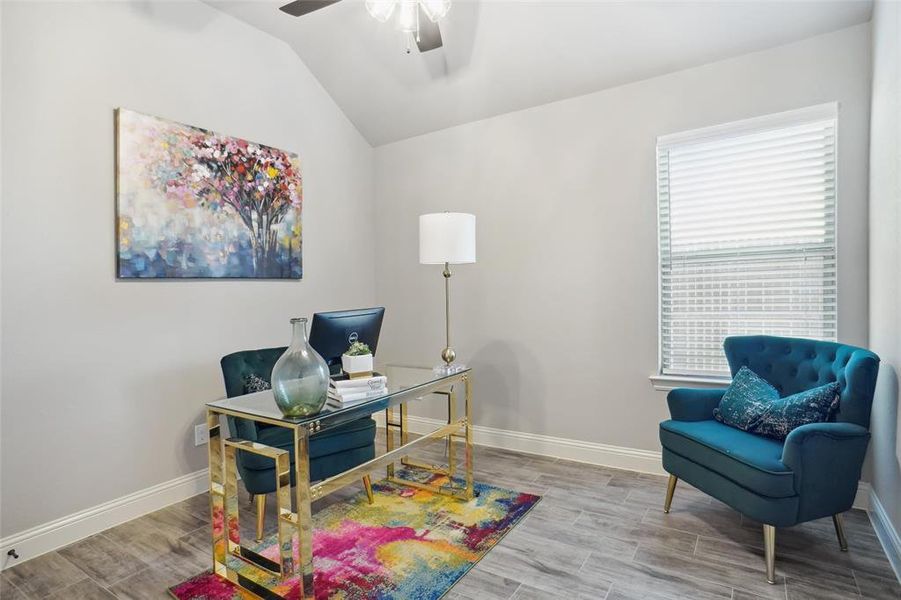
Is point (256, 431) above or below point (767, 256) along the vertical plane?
below

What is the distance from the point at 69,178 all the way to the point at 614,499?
11.1ft

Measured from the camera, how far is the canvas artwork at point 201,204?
2.71m

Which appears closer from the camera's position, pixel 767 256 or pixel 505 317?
pixel 767 256

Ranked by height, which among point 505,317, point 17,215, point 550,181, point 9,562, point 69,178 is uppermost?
point 550,181

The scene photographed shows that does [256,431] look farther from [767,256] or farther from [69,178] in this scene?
[767,256]

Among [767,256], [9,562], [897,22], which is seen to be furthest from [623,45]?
[9,562]

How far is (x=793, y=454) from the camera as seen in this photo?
2.03 meters

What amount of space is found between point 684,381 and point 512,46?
2.44 m

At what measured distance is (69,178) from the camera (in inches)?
97.7

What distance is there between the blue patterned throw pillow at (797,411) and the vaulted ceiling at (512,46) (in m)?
1.97

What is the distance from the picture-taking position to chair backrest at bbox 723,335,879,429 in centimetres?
215

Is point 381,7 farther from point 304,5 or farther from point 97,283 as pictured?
point 97,283

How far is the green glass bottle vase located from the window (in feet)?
7.69

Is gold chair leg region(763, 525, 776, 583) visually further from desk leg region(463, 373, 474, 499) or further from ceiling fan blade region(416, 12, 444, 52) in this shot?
ceiling fan blade region(416, 12, 444, 52)
